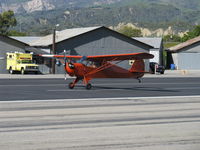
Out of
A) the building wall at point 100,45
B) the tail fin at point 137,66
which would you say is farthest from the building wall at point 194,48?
the tail fin at point 137,66

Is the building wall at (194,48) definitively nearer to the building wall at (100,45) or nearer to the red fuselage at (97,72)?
the building wall at (100,45)

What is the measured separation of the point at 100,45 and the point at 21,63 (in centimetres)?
1050

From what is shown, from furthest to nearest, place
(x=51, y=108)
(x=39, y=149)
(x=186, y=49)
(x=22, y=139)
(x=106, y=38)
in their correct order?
(x=186, y=49) → (x=106, y=38) → (x=51, y=108) → (x=22, y=139) → (x=39, y=149)

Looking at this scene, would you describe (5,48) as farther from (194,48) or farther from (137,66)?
(194,48)

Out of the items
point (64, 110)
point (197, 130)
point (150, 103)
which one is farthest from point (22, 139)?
point (150, 103)

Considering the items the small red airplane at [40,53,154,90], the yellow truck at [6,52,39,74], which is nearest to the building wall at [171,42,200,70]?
the yellow truck at [6,52,39,74]

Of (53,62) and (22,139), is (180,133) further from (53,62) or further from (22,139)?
(53,62)

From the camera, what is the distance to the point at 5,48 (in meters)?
54.2

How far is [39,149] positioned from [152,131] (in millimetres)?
3534

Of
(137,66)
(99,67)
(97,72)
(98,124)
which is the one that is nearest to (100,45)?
(137,66)

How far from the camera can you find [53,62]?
5306 cm

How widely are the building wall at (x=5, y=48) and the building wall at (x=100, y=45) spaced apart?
4729 millimetres

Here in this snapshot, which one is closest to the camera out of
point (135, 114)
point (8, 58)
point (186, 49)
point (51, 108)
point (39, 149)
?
point (39, 149)

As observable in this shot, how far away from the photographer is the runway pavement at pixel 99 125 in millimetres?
A: 11133
